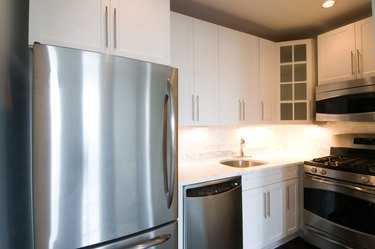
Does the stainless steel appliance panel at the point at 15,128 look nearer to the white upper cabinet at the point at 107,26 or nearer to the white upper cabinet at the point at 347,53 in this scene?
the white upper cabinet at the point at 107,26

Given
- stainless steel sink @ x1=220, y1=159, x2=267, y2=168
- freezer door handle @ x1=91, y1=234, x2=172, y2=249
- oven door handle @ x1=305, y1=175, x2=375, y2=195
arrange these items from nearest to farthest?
freezer door handle @ x1=91, y1=234, x2=172, y2=249, oven door handle @ x1=305, y1=175, x2=375, y2=195, stainless steel sink @ x1=220, y1=159, x2=267, y2=168

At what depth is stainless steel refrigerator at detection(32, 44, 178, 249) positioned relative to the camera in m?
0.93

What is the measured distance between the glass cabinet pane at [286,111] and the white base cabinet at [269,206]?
0.62 metres

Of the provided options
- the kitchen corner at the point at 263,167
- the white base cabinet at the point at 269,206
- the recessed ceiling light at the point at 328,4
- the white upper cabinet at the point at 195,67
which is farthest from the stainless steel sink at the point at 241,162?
the recessed ceiling light at the point at 328,4

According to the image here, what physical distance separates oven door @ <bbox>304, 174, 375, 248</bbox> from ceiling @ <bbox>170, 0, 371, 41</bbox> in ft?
5.65

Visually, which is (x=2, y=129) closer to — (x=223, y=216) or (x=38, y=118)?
(x=38, y=118)

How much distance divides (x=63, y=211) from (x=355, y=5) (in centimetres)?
293

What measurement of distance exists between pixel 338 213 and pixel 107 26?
2505 mm

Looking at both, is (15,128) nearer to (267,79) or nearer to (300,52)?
(267,79)

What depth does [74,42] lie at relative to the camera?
47.1 inches

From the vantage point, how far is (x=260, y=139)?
2.89 metres

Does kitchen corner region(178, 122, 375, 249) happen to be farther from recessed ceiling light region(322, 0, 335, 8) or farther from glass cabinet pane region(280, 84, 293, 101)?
recessed ceiling light region(322, 0, 335, 8)

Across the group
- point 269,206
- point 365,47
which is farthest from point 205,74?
point 365,47

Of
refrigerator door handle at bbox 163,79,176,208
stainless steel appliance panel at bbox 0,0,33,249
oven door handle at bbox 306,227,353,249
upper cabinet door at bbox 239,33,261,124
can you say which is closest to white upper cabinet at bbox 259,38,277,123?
upper cabinet door at bbox 239,33,261,124
